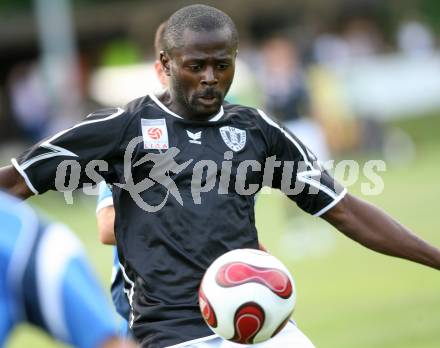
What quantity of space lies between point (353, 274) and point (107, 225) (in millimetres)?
7445

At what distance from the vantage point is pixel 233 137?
230 inches

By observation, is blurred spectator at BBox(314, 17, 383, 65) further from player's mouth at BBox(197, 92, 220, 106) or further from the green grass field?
player's mouth at BBox(197, 92, 220, 106)

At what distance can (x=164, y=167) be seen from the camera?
5703mm

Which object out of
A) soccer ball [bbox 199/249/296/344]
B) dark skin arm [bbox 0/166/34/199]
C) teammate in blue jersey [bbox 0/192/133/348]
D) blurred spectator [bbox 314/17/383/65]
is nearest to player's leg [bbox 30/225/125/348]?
teammate in blue jersey [bbox 0/192/133/348]

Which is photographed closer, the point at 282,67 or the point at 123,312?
the point at 123,312

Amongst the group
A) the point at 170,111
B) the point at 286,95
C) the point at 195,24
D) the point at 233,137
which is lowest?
the point at 286,95

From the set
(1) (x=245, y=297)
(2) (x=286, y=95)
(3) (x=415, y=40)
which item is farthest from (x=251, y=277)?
(3) (x=415, y=40)

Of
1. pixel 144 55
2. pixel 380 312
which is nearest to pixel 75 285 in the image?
pixel 380 312

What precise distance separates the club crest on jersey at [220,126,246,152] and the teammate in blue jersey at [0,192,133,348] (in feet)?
8.17

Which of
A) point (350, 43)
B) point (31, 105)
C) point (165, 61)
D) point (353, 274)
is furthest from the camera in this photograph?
point (350, 43)

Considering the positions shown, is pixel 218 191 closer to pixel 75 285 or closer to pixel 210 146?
pixel 210 146

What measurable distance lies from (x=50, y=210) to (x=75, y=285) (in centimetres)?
1856

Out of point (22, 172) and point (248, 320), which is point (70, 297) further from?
point (22, 172)

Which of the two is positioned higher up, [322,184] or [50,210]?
[322,184]
